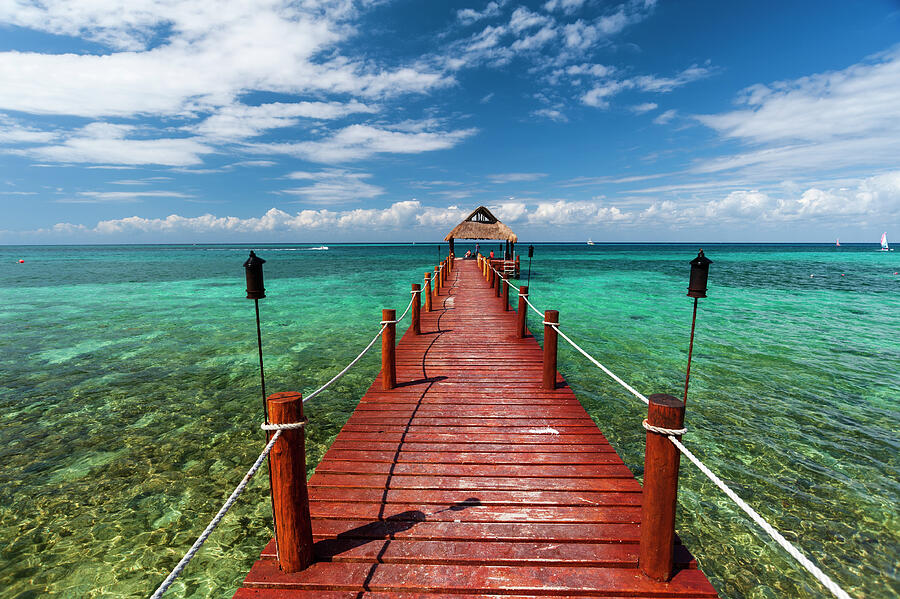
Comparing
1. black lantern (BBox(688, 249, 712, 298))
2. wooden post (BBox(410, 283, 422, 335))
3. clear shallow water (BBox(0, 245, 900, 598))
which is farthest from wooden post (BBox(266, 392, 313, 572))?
wooden post (BBox(410, 283, 422, 335))

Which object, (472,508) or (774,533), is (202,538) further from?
(774,533)

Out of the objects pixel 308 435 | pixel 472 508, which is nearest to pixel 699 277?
pixel 472 508

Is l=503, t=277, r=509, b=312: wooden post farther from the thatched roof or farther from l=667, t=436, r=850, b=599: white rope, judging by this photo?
the thatched roof

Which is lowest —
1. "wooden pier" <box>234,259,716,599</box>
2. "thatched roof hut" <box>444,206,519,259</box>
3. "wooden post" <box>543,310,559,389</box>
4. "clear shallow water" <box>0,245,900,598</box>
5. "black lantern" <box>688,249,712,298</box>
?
"clear shallow water" <box>0,245,900,598</box>

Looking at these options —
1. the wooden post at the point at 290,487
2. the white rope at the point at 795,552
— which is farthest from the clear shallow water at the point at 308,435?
the white rope at the point at 795,552

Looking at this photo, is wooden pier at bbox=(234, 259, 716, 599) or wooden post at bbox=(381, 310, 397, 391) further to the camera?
wooden post at bbox=(381, 310, 397, 391)

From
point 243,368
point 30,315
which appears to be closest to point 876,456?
point 243,368

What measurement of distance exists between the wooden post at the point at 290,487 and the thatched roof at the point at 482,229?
27.9 meters

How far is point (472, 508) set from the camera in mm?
3420

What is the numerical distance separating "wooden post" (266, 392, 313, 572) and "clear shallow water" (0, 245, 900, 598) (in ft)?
6.39

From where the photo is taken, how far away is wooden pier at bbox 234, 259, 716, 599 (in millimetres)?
2682

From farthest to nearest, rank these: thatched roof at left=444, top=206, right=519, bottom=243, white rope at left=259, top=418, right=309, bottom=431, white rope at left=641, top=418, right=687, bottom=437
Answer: thatched roof at left=444, top=206, right=519, bottom=243 → white rope at left=259, top=418, right=309, bottom=431 → white rope at left=641, top=418, right=687, bottom=437

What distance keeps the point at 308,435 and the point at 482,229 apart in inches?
1015

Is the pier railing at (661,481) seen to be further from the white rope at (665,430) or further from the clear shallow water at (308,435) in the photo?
the clear shallow water at (308,435)
